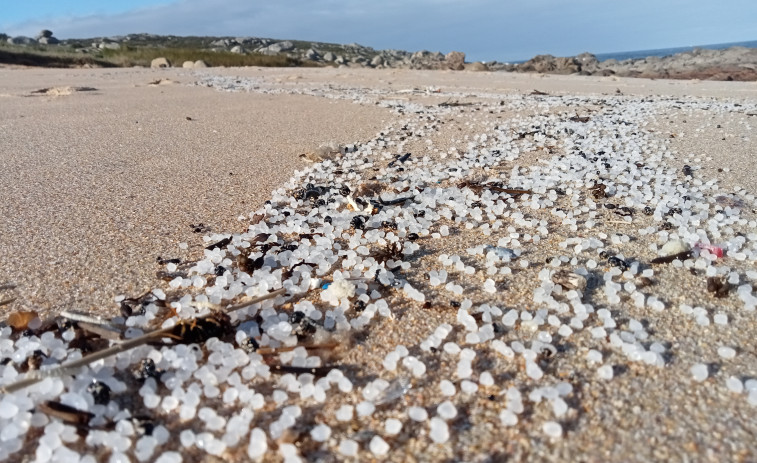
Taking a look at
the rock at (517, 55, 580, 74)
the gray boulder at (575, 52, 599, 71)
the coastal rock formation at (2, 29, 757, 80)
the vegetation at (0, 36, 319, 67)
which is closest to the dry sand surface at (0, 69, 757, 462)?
the vegetation at (0, 36, 319, 67)

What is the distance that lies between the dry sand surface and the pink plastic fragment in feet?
0.15

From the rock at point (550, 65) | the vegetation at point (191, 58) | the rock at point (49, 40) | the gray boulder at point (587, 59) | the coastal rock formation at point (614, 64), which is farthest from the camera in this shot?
the rock at point (49, 40)

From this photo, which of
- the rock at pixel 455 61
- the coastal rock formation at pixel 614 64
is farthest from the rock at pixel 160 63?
the rock at pixel 455 61

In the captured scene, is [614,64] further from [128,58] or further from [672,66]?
[128,58]

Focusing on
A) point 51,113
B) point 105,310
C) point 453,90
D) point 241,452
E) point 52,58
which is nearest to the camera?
point 241,452

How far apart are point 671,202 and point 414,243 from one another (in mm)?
1606

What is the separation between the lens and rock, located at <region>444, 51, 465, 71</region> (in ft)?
60.1

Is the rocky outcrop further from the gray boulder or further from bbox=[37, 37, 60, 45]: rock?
bbox=[37, 37, 60, 45]: rock

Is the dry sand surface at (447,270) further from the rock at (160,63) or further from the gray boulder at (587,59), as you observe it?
the gray boulder at (587,59)

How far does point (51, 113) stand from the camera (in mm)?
5773

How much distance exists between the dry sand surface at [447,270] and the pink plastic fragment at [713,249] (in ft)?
0.15

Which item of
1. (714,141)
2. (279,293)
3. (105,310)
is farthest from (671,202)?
(105,310)

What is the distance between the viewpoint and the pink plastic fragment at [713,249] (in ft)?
7.79

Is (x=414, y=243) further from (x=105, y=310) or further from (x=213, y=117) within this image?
(x=213, y=117)
